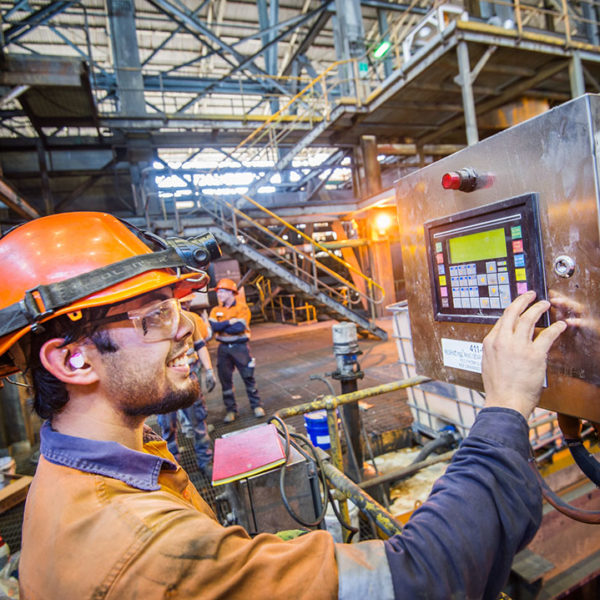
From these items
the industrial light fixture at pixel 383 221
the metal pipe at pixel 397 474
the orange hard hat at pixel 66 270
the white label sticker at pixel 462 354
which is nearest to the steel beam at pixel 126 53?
the industrial light fixture at pixel 383 221

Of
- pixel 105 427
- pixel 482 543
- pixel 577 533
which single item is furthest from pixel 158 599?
pixel 577 533

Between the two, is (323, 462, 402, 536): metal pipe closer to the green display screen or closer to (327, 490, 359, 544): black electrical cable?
(327, 490, 359, 544): black electrical cable

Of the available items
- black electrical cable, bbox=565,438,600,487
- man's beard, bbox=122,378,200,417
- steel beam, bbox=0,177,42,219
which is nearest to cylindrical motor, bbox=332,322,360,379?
black electrical cable, bbox=565,438,600,487

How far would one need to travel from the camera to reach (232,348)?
543 centimetres

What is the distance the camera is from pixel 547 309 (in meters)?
1.02

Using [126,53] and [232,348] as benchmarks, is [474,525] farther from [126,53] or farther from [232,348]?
[126,53]

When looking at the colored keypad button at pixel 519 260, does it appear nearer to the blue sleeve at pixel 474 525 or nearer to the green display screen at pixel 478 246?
the green display screen at pixel 478 246

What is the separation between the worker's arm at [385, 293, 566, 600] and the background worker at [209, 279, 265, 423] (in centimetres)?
465

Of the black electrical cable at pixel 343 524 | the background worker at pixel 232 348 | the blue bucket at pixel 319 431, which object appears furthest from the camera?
the background worker at pixel 232 348

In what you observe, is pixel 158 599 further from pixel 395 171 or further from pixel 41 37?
pixel 41 37

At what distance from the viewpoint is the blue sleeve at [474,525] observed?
731 millimetres

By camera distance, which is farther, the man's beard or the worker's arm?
the man's beard

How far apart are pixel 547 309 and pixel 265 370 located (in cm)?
718

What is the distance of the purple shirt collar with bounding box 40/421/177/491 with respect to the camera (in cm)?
91
